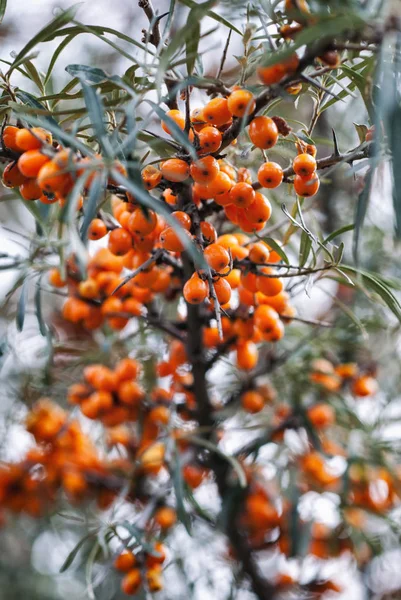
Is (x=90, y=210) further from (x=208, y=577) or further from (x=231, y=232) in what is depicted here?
(x=208, y=577)

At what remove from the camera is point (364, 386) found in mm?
1266

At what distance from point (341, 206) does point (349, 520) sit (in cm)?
89

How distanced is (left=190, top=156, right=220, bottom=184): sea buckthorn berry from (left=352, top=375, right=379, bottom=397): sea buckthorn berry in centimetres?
84

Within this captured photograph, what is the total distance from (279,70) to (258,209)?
186 mm

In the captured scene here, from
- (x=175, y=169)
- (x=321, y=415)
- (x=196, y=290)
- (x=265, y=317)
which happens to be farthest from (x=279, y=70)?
(x=321, y=415)

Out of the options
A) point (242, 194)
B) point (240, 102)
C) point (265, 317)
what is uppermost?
point (240, 102)

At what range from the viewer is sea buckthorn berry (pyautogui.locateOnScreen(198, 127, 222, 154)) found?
0.57 metres

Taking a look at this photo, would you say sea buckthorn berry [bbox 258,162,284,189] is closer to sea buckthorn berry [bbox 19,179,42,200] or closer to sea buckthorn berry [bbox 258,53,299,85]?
sea buckthorn berry [bbox 258,53,299,85]

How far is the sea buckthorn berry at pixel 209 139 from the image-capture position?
1.87 feet

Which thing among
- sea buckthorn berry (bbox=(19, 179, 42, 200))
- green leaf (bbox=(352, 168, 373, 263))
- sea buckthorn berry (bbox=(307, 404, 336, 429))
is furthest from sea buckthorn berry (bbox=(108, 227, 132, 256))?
sea buckthorn berry (bbox=(307, 404, 336, 429))

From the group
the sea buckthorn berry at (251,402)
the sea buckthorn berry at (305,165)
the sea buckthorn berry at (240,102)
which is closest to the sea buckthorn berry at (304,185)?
the sea buckthorn berry at (305,165)

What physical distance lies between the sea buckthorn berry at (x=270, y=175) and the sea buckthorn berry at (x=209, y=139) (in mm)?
79

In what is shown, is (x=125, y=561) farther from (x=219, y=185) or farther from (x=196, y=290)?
(x=219, y=185)

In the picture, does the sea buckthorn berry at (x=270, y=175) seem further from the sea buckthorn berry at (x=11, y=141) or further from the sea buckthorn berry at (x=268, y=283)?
the sea buckthorn berry at (x=11, y=141)
